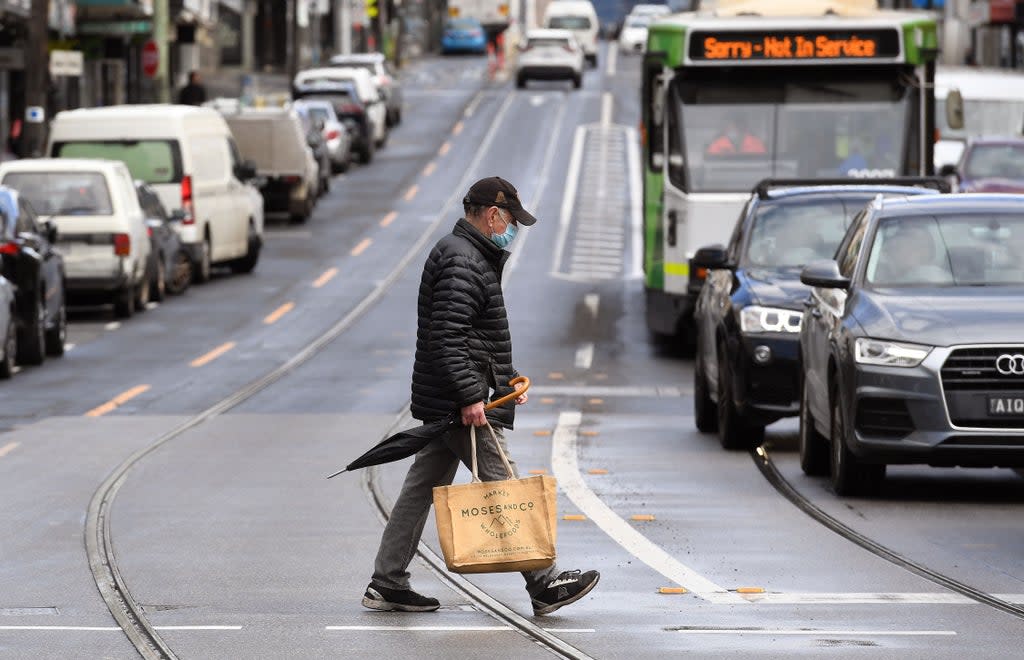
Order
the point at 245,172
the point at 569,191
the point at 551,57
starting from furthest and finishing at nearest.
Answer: the point at 551,57 → the point at 569,191 → the point at 245,172

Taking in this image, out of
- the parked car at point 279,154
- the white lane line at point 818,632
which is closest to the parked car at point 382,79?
the parked car at point 279,154

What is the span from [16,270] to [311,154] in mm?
21574

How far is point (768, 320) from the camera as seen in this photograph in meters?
16.4

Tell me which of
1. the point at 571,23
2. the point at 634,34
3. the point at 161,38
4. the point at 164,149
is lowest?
the point at 634,34

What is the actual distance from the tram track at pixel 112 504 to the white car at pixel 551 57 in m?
41.9

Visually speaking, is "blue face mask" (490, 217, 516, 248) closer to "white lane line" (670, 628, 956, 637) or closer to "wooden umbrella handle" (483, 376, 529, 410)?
"wooden umbrella handle" (483, 376, 529, 410)

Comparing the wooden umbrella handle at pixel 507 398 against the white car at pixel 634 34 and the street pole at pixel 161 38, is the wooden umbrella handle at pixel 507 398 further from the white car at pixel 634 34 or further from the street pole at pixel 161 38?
the white car at pixel 634 34

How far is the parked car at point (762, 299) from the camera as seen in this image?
16.1 m

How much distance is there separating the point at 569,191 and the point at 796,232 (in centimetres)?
3046

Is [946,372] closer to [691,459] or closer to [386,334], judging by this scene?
[691,459]

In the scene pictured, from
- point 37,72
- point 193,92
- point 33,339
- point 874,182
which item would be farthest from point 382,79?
point 874,182

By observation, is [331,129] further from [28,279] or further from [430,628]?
[430,628]

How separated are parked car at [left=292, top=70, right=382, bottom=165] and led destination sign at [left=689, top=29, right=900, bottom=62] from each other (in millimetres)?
30391

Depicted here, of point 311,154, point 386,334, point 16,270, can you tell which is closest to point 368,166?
point 311,154
